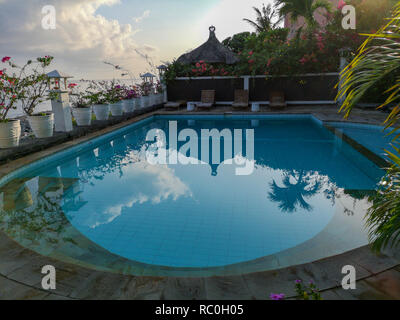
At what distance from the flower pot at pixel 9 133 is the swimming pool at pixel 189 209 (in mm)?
751

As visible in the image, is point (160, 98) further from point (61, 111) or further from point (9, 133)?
point (9, 133)

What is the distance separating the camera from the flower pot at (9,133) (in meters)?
5.90

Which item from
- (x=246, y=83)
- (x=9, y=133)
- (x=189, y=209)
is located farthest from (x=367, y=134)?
(x=9, y=133)

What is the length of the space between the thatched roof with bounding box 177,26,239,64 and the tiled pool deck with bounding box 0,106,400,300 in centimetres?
1365

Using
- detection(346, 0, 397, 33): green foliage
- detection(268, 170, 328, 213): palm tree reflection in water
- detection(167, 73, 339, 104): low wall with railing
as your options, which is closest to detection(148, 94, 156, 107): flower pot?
detection(167, 73, 339, 104): low wall with railing

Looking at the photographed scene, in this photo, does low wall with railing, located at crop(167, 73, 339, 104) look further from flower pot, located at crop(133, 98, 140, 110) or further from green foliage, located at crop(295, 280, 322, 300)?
green foliage, located at crop(295, 280, 322, 300)

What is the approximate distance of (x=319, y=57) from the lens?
1245cm

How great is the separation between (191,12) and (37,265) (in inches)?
286

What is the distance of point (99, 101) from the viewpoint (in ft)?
32.1

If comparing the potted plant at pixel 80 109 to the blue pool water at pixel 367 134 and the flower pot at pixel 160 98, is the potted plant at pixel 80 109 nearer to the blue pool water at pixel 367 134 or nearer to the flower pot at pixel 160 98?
the flower pot at pixel 160 98

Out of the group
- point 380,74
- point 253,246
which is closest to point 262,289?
point 253,246

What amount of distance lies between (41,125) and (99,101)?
3.16 metres

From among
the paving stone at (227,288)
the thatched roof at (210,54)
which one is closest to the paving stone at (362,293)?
the paving stone at (227,288)
